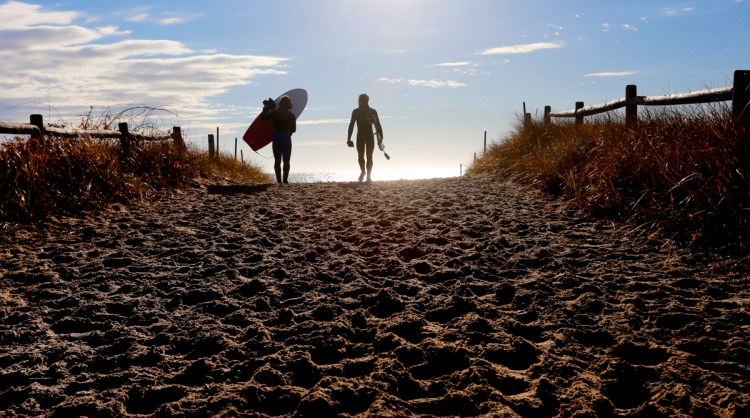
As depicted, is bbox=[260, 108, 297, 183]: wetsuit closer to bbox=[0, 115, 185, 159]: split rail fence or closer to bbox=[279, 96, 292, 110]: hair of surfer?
bbox=[279, 96, 292, 110]: hair of surfer

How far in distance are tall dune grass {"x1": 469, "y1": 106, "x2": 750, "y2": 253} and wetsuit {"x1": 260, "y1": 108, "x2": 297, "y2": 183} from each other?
16.5 ft

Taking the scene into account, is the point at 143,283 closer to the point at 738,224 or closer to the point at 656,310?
the point at 656,310

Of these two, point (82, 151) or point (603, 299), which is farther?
point (82, 151)

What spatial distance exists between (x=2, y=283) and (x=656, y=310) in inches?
185

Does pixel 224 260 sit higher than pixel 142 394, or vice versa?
pixel 224 260

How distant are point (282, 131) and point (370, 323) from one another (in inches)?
326

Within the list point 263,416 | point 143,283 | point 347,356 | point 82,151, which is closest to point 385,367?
point 347,356

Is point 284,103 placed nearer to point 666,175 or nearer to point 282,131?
point 282,131

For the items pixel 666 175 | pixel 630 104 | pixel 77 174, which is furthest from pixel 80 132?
pixel 630 104

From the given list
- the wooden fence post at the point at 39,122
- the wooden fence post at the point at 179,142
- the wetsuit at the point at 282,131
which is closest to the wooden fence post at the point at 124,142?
the wooden fence post at the point at 179,142

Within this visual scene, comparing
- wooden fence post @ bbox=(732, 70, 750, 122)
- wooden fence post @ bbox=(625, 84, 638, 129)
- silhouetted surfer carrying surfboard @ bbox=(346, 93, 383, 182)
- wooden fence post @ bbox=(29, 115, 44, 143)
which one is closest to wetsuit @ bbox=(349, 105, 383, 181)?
silhouetted surfer carrying surfboard @ bbox=(346, 93, 383, 182)

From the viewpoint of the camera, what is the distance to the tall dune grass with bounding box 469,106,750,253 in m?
4.71

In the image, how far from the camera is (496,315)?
3.55m

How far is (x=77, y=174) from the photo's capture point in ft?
23.4
